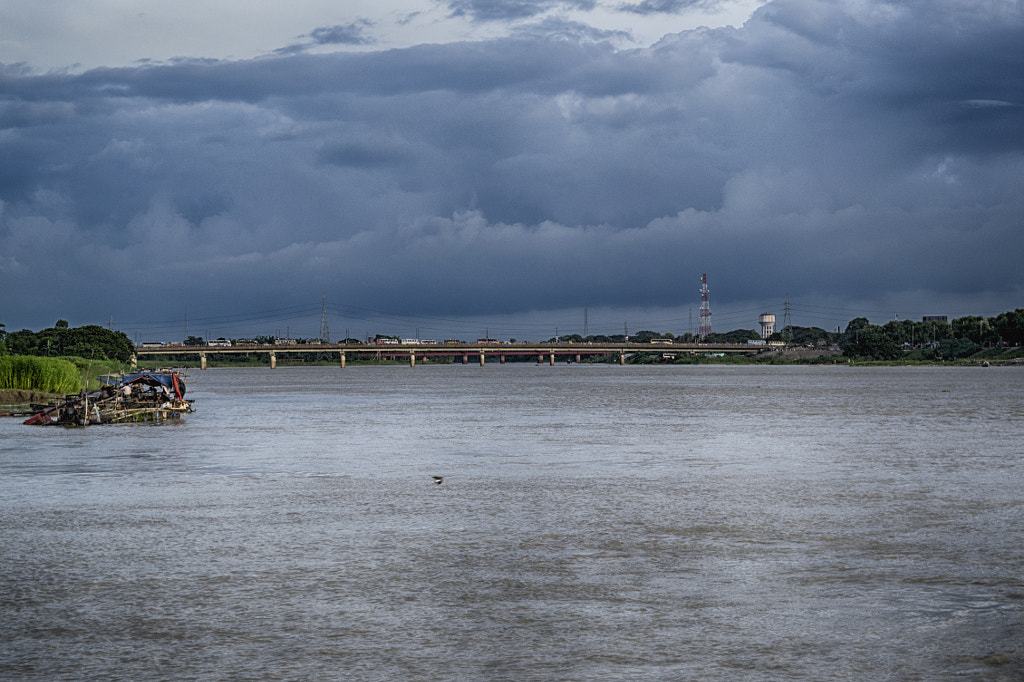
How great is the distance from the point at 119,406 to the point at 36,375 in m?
22.4

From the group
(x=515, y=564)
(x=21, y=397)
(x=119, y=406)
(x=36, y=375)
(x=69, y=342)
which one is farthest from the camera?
(x=69, y=342)

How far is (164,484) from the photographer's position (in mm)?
31844

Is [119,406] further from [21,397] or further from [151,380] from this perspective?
[21,397]

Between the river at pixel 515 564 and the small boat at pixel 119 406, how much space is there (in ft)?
52.9

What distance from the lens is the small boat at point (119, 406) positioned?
190ft

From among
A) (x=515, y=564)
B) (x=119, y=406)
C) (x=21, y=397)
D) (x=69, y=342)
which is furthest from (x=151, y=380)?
(x=69, y=342)

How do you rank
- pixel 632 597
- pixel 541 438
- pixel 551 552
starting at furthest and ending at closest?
pixel 541 438, pixel 551 552, pixel 632 597

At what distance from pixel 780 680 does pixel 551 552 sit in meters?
8.35

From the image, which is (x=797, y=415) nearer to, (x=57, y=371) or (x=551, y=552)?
(x=551, y=552)

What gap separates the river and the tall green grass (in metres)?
40.1

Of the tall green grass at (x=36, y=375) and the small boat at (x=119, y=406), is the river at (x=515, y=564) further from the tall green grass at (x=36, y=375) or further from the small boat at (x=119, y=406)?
the tall green grass at (x=36, y=375)

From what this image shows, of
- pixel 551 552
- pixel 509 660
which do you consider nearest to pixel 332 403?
pixel 551 552

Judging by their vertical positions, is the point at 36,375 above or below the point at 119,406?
above

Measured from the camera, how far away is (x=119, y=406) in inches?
2432
